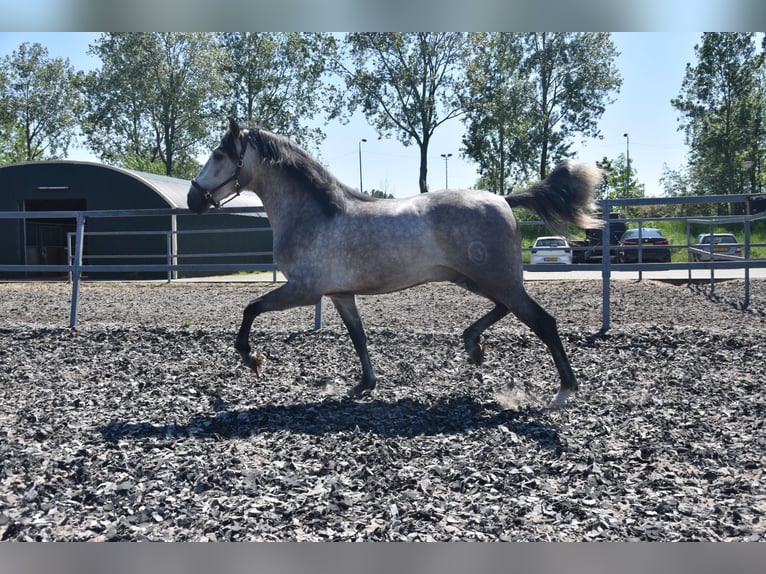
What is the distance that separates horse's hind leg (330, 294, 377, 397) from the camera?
461 centimetres

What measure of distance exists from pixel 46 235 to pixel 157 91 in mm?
16860

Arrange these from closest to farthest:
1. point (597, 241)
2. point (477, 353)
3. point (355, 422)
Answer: point (355, 422)
point (477, 353)
point (597, 241)

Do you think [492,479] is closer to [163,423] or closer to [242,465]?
[242,465]

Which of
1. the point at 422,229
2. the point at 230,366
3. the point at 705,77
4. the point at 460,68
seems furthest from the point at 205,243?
the point at 705,77

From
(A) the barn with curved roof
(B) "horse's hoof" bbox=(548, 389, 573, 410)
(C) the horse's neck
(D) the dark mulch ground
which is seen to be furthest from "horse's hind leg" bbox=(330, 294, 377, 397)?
(A) the barn with curved roof

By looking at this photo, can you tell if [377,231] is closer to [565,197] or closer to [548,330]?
[548,330]

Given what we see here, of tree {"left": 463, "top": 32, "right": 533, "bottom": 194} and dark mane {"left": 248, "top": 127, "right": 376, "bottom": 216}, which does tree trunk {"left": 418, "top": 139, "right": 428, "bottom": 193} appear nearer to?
tree {"left": 463, "top": 32, "right": 533, "bottom": 194}

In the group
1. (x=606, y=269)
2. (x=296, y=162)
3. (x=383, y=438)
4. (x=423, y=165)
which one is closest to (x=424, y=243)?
(x=296, y=162)

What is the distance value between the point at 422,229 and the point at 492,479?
1.90 meters

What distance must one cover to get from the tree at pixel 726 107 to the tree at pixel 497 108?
32.9 ft

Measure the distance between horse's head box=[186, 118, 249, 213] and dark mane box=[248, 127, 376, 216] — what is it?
108 mm

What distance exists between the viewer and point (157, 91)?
36.4 m

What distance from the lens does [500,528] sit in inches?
91.4

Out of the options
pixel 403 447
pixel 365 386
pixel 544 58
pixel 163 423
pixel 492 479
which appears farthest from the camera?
pixel 544 58
